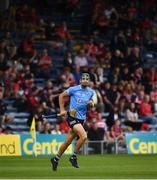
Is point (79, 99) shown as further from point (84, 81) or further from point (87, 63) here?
point (87, 63)

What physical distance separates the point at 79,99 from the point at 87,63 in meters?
15.7

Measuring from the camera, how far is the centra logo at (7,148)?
95.1 ft

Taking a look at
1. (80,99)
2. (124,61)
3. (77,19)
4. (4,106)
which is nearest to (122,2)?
(77,19)

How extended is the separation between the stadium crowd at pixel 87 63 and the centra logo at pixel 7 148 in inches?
51.8

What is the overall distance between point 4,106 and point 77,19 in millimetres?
9586

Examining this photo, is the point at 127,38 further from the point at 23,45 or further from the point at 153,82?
the point at 23,45

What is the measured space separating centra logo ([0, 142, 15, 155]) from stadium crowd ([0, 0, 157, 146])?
132 centimetres

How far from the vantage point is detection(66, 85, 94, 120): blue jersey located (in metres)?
20.1

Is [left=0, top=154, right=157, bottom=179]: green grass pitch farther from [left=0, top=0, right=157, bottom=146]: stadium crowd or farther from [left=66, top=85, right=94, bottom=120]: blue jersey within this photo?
[left=0, top=0, right=157, bottom=146]: stadium crowd

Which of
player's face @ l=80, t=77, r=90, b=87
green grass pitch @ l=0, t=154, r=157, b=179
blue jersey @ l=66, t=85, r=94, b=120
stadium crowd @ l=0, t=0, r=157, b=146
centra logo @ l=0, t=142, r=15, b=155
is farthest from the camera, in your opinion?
stadium crowd @ l=0, t=0, r=157, b=146

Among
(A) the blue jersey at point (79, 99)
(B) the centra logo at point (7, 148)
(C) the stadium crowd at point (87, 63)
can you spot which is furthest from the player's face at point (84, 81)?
(C) the stadium crowd at point (87, 63)

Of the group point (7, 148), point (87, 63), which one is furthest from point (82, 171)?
point (87, 63)

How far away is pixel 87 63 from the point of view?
117 feet

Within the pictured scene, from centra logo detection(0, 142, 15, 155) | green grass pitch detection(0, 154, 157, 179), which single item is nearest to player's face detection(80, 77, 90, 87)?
green grass pitch detection(0, 154, 157, 179)
